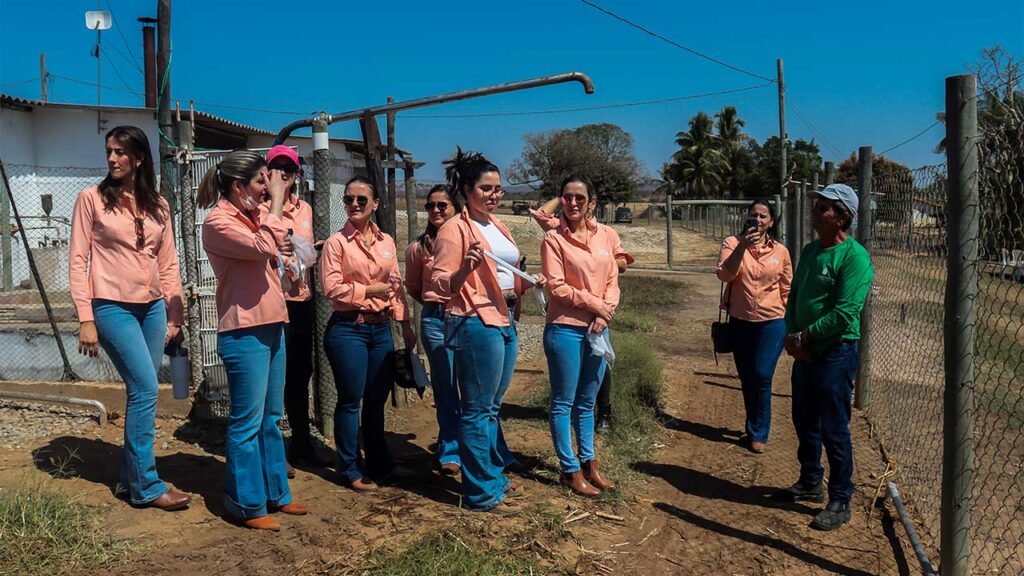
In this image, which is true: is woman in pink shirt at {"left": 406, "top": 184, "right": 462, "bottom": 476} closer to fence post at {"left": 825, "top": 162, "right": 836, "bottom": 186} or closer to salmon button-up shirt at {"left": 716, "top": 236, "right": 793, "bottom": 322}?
salmon button-up shirt at {"left": 716, "top": 236, "right": 793, "bottom": 322}

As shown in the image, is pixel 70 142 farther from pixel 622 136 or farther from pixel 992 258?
pixel 622 136

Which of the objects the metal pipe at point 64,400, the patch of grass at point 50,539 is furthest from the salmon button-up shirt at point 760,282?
the metal pipe at point 64,400

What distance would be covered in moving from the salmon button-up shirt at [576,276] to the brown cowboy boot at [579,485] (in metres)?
0.92

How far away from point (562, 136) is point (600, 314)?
53.4 m

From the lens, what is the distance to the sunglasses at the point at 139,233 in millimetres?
4012

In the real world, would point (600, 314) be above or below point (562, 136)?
below

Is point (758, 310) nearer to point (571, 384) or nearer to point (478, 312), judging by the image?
point (571, 384)

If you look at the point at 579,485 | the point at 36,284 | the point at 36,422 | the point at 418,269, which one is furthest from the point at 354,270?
the point at 36,284

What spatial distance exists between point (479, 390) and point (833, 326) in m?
1.88

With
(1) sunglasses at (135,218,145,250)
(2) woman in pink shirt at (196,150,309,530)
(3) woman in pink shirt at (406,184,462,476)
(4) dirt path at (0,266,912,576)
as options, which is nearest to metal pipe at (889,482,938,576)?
(4) dirt path at (0,266,912,576)

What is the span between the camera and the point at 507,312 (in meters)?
4.15

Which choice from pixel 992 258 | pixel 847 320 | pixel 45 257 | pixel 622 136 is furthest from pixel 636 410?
pixel 622 136

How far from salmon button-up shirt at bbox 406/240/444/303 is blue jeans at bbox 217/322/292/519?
1.12m

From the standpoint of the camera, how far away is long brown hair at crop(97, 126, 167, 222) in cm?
395
